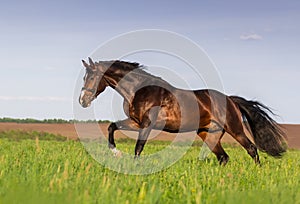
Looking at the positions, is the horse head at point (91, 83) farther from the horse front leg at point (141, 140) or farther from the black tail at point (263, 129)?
the black tail at point (263, 129)

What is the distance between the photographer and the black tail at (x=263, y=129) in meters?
13.9

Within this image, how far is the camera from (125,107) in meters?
11.7

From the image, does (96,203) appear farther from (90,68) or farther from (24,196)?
(90,68)

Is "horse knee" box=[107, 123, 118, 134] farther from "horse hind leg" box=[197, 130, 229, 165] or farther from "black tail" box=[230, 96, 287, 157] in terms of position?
"black tail" box=[230, 96, 287, 157]

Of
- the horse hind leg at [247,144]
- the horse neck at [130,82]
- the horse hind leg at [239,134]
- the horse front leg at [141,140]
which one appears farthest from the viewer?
the horse hind leg at [239,134]

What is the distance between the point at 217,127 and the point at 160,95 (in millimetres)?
2175

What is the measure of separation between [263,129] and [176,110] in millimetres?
3219

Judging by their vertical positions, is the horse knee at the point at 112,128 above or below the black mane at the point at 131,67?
below

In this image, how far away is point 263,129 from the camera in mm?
13992

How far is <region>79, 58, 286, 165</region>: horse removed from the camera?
11.6 m

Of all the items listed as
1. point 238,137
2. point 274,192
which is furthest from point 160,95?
point 274,192

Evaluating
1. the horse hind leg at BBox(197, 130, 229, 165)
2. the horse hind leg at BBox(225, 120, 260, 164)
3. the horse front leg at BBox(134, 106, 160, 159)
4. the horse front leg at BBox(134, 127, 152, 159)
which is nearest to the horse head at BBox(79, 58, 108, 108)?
the horse front leg at BBox(134, 106, 160, 159)

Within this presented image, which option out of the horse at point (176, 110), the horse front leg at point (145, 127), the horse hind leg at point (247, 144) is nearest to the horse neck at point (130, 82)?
the horse at point (176, 110)

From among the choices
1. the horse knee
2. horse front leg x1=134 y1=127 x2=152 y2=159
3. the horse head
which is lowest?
horse front leg x1=134 y1=127 x2=152 y2=159
